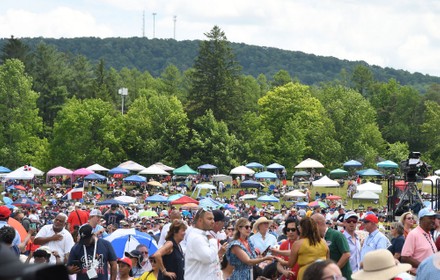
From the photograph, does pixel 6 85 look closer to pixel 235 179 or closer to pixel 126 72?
pixel 235 179

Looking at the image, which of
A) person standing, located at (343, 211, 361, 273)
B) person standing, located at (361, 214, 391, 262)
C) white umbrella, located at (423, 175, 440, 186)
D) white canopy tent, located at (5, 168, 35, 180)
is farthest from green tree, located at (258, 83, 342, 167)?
person standing, located at (343, 211, 361, 273)

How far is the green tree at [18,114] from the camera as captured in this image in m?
78.9

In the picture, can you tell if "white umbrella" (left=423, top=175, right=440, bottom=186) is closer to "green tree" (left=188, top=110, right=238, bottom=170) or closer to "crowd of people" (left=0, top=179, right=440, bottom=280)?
"crowd of people" (left=0, top=179, right=440, bottom=280)

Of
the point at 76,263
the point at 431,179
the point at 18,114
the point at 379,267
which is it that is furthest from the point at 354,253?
the point at 18,114

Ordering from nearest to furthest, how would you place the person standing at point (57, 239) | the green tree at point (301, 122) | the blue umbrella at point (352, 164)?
the person standing at point (57, 239)
the blue umbrella at point (352, 164)
the green tree at point (301, 122)

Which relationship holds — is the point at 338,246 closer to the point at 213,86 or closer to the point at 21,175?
the point at 21,175

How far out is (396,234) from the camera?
10320 millimetres

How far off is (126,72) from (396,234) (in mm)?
134418

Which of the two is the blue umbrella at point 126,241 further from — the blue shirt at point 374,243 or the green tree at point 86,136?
the green tree at point 86,136

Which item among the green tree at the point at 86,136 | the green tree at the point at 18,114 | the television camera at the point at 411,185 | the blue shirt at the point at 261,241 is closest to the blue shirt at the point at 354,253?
the blue shirt at the point at 261,241

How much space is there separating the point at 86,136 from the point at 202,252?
71.8m

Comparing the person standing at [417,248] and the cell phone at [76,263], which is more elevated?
the person standing at [417,248]

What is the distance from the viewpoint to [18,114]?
80062 millimetres

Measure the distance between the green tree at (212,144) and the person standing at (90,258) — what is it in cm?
6542
